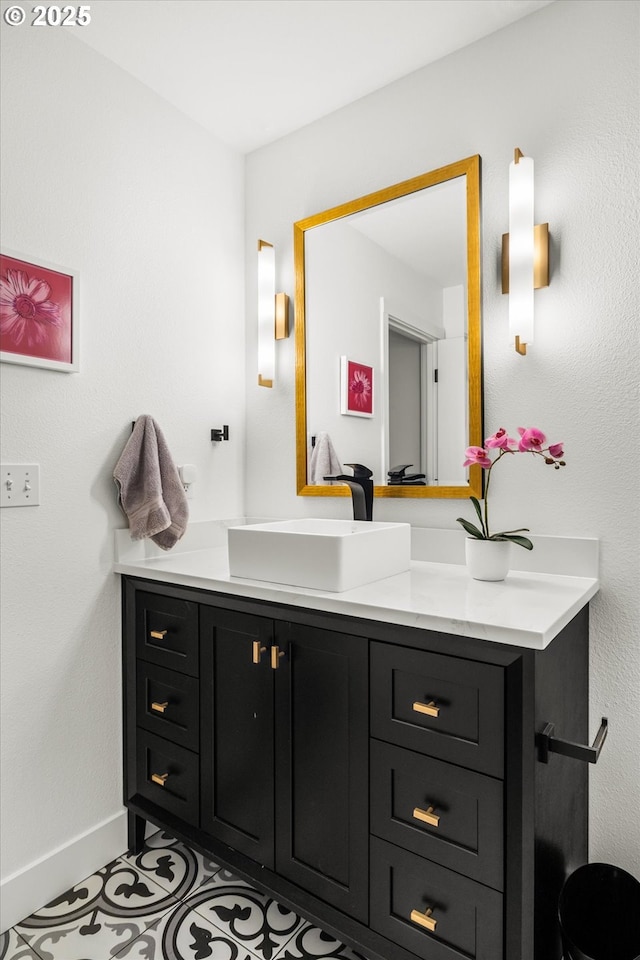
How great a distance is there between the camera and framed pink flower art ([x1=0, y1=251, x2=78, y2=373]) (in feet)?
4.96

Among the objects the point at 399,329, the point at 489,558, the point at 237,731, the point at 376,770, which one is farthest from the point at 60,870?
the point at 399,329

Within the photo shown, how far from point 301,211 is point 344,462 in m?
0.96

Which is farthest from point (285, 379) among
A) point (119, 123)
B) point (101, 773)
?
point (101, 773)

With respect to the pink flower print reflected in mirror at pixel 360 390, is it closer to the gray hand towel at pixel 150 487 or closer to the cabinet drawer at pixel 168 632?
the gray hand towel at pixel 150 487

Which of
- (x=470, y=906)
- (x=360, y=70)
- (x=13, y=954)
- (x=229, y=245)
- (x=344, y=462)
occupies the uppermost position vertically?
(x=360, y=70)

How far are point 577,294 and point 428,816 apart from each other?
133cm

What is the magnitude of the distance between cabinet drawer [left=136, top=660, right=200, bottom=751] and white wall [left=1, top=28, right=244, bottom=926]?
120 millimetres

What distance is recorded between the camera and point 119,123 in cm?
182

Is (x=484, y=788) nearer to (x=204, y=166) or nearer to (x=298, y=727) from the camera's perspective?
(x=298, y=727)

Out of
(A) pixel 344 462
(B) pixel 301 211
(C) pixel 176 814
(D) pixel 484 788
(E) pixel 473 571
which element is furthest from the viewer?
(B) pixel 301 211

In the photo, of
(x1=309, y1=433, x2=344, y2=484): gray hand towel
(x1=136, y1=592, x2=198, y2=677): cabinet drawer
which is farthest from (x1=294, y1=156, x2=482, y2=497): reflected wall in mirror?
(x1=136, y1=592, x2=198, y2=677): cabinet drawer

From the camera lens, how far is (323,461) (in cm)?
202
